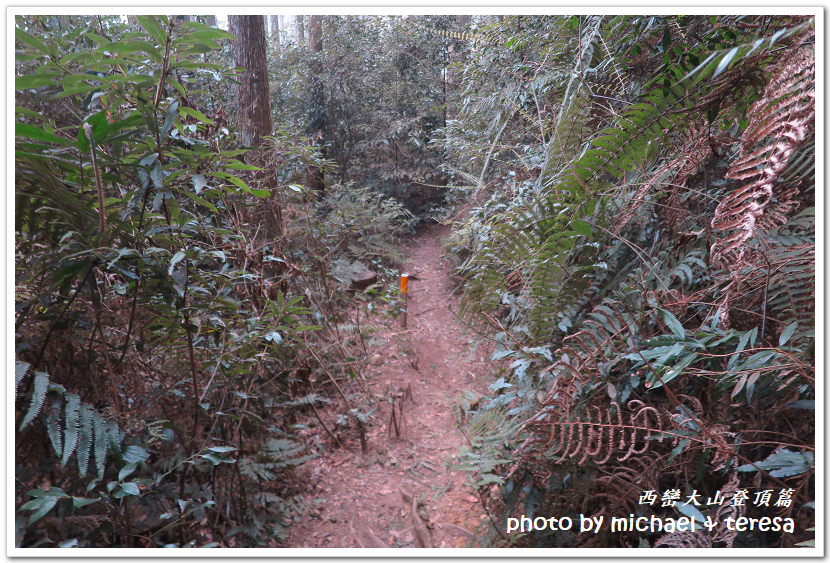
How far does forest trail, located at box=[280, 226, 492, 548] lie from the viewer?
5.40 ft

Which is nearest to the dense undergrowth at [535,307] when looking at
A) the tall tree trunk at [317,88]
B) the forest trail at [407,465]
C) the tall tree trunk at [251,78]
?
the forest trail at [407,465]

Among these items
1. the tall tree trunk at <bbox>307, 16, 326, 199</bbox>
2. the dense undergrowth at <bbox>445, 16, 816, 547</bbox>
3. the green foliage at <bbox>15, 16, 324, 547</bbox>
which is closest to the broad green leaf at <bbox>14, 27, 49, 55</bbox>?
the green foliage at <bbox>15, 16, 324, 547</bbox>

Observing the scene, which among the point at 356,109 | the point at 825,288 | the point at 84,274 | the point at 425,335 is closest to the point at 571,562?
the point at 825,288

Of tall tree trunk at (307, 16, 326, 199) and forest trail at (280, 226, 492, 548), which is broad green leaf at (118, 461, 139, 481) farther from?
tall tree trunk at (307, 16, 326, 199)

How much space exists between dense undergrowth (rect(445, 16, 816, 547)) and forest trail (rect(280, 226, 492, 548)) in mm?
302

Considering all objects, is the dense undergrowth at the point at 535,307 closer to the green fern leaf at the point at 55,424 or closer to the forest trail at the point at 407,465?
the green fern leaf at the point at 55,424

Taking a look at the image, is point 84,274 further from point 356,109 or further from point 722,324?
point 356,109

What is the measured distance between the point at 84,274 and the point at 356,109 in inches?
240

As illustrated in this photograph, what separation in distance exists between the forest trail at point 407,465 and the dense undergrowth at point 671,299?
0.30 m

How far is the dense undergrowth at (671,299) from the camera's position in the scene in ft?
3.26

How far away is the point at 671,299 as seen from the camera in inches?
57.0

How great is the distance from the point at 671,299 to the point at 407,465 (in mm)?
1708

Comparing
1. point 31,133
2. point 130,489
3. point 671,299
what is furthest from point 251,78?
point 671,299
